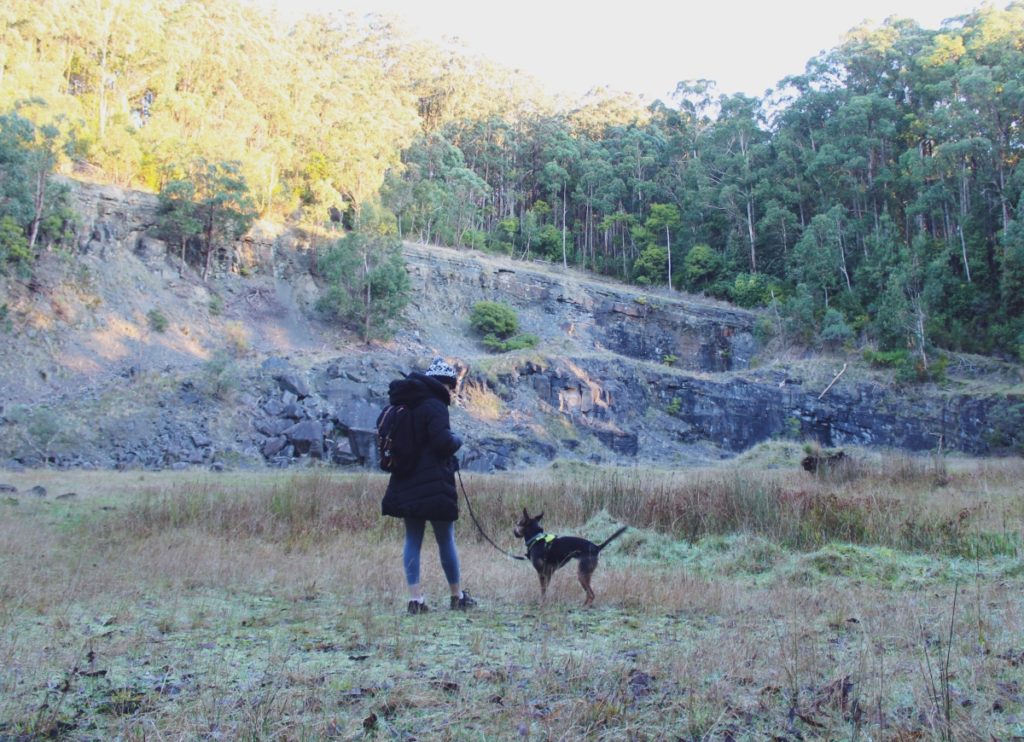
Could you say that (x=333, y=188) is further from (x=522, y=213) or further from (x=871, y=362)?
(x=871, y=362)

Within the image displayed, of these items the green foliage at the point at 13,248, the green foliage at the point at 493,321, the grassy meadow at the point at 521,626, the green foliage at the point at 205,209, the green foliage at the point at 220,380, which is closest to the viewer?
the grassy meadow at the point at 521,626

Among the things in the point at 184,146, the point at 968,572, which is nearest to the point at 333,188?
the point at 184,146

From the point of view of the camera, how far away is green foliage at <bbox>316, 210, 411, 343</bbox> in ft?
109

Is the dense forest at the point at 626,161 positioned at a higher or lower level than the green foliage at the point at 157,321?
higher

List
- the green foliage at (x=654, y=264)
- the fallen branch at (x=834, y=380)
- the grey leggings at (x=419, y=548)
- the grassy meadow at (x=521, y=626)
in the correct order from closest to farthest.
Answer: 1. the grassy meadow at (x=521, y=626)
2. the grey leggings at (x=419, y=548)
3. the fallen branch at (x=834, y=380)
4. the green foliage at (x=654, y=264)

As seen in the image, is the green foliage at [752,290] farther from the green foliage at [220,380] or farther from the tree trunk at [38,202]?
the tree trunk at [38,202]

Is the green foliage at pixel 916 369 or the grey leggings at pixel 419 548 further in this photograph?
the green foliage at pixel 916 369

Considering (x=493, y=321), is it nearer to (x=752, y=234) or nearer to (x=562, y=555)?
(x=752, y=234)

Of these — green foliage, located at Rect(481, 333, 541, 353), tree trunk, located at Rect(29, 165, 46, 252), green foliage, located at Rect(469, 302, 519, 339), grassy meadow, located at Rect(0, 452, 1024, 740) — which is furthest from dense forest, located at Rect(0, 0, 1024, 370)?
grassy meadow, located at Rect(0, 452, 1024, 740)

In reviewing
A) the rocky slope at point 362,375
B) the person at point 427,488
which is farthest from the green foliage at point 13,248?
the person at point 427,488

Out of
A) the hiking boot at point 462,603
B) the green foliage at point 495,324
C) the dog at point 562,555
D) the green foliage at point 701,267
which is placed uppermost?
the green foliage at point 701,267

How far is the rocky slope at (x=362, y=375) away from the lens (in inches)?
929

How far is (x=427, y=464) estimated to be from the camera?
5742mm

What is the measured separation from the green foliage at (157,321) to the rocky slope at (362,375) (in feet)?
0.17
